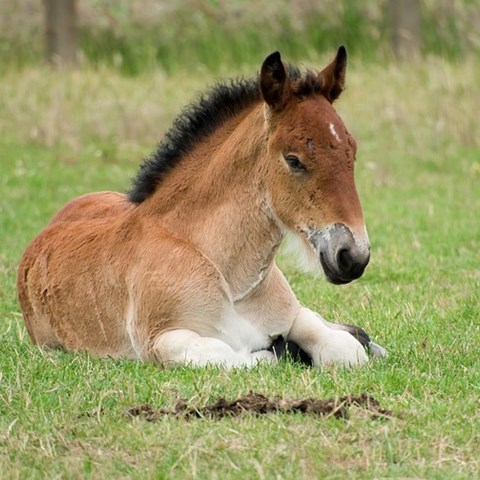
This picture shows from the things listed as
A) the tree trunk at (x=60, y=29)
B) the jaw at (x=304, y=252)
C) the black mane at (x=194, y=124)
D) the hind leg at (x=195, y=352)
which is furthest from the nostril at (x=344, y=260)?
the tree trunk at (x=60, y=29)

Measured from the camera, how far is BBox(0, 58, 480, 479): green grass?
4.80 meters

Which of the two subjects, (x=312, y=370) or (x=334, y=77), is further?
(x=334, y=77)

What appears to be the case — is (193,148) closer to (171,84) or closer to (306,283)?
(306,283)

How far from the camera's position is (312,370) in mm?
6180

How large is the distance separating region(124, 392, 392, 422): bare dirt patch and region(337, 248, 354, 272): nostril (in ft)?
2.45

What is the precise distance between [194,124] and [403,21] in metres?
15.0

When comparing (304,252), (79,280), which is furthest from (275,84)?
(79,280)

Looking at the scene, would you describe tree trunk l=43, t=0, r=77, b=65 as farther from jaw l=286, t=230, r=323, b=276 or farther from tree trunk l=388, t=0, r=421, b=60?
jaw l=286, t=230, r=323, b=276

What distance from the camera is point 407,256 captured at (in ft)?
33.6

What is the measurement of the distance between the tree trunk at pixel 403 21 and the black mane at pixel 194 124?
14356 millimetres

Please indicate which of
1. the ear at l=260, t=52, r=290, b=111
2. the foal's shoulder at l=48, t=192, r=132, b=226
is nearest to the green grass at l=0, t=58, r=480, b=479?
the foal's shoulder at l=48, t=192, r=132, b=226

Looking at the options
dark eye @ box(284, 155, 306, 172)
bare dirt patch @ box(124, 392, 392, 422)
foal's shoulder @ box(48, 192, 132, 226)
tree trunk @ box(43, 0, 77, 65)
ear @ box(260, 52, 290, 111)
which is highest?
tree trunk @ box(43, 0, 77, 65)

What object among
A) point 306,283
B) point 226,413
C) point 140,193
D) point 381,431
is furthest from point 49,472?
point 306,283

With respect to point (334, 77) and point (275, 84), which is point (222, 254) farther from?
point (334, 77)
